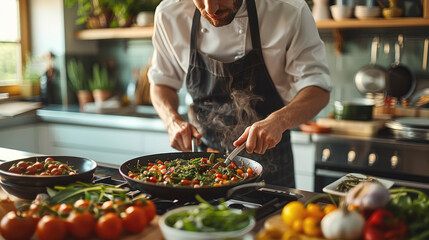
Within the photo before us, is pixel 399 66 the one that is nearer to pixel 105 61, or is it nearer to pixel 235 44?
pixel 235 44

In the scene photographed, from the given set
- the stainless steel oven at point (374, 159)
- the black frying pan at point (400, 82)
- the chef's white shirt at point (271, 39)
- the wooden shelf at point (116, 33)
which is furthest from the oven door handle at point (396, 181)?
the wooden shelf at point (116, 33)

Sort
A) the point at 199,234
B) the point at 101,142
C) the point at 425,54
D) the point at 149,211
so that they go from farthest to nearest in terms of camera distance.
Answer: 1. the point at 101,142
2. the point at 425,54
3. the point at 149,211
4. the point at 199,234

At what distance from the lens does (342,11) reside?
3049 mm

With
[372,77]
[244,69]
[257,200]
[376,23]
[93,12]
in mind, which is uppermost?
[93,12]

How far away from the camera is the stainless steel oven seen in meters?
2.60

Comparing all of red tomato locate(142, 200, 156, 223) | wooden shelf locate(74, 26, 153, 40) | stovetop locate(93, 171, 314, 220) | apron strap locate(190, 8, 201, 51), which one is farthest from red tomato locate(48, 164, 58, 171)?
wooden shelf locate(74, 26, 153, 40)

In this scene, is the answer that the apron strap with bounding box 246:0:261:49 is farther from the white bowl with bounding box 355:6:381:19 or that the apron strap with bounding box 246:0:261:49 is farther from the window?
the window

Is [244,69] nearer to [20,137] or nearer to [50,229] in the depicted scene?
[50,229]

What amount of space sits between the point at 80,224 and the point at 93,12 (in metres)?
3.45

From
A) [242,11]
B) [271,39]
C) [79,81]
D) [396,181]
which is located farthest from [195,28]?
[79,81]

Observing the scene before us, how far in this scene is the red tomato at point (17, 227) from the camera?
103 cm

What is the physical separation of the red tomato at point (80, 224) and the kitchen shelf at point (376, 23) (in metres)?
2.43

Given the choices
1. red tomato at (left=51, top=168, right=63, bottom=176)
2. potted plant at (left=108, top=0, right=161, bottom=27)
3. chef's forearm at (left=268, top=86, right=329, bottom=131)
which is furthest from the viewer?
potted plant at (left=108, top=0, right=161, bottom=27)

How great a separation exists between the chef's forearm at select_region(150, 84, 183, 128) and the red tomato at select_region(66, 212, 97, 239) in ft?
3.10
